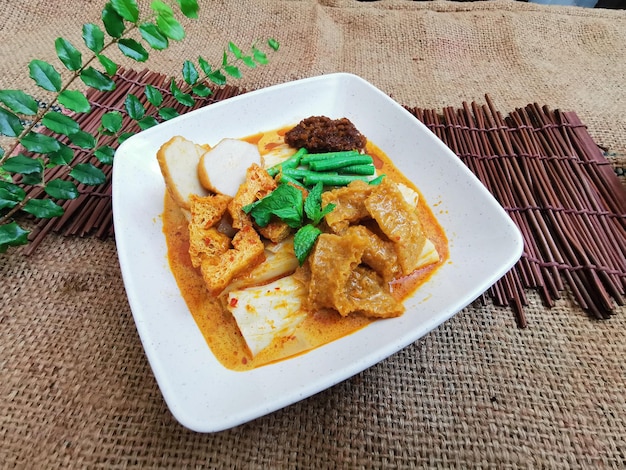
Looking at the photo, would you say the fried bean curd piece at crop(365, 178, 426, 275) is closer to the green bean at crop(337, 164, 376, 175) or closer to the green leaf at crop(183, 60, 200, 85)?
the green bean at crop(337, 164, 376, 175)

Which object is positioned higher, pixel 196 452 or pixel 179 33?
pixel 179 33

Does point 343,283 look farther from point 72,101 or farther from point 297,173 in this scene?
point 72,101

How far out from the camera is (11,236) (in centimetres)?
188

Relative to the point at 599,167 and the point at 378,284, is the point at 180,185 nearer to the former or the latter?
the point at 378,284

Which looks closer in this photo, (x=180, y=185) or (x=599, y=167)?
(x=180, y=185)

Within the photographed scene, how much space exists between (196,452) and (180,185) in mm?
1128

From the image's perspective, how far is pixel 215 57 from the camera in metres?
3.61

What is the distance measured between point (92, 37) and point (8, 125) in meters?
0.51

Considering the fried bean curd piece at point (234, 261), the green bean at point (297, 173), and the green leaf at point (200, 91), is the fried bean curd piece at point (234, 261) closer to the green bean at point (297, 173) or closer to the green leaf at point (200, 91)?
the green bean at point (297, 173)

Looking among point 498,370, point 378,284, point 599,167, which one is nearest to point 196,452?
point 378,284

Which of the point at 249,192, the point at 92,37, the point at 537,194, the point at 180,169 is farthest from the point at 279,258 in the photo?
the point at 537,194

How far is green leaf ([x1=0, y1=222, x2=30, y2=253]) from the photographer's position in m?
1.87

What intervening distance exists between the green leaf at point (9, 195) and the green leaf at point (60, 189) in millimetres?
110

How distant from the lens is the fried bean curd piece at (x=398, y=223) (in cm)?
180
